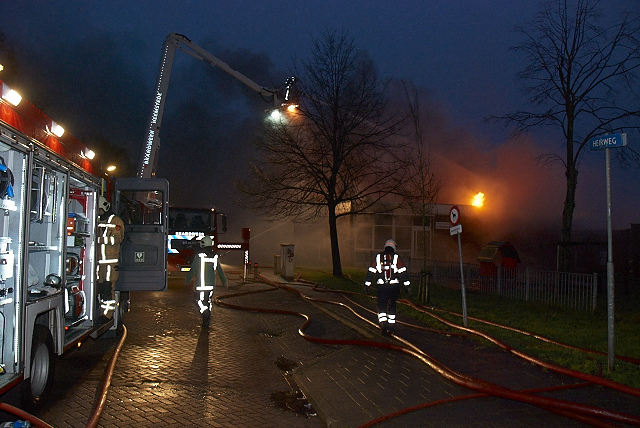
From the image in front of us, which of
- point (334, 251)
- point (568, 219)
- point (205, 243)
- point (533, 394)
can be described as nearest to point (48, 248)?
point (205, 243)

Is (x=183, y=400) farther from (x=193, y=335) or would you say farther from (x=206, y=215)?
(x=206, y=215)

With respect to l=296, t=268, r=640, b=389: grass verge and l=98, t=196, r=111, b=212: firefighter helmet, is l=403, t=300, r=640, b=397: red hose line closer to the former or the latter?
l=296, t=268, r=640, b=389: grass verge

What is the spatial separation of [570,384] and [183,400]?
13.6 feet

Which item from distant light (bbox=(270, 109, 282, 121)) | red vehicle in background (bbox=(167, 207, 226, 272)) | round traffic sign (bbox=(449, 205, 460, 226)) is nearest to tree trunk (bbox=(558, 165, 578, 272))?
round traffic sign (bbox=(449, 205, 460, 226))

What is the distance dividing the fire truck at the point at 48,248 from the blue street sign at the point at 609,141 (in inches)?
243

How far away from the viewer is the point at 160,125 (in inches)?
545

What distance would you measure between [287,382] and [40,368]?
8.94 feet

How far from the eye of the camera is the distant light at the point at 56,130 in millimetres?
5626

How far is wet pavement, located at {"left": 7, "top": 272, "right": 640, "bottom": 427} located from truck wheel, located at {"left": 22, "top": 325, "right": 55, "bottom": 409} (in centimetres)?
17

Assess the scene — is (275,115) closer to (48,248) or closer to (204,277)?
(204,277)

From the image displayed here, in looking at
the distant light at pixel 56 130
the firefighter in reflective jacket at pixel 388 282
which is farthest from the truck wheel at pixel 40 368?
the firefighter in reflective jacket at pixel 388 282

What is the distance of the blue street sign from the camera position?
6316 mm

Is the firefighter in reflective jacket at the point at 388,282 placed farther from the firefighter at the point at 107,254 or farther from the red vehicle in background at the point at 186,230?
the red vehicle in background at the point at 186,230

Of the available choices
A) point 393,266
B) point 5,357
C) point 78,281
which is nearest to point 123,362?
point 78,281
